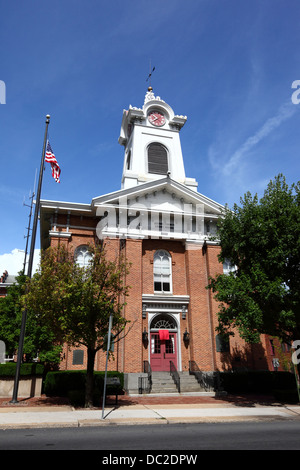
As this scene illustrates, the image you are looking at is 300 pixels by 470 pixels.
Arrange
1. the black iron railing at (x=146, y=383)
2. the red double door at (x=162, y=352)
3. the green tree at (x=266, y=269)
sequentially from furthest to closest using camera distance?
1. the red double door at (x=162, y=352)
2. the black iron railing at (x=146, y=383)
3. the green tree at (x=266, y=269)

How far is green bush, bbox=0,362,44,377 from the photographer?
17.1 metres

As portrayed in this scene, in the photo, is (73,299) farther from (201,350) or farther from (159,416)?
(201,350)

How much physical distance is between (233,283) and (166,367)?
29.9 feet

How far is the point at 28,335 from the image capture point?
730 inches

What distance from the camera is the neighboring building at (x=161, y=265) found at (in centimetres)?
2192

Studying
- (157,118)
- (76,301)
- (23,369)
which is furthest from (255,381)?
(157,118)

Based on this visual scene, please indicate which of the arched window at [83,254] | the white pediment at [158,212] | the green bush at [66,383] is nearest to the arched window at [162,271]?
the white pediment at [158,212]

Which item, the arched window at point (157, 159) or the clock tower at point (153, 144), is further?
the arched window at point (157, 159)

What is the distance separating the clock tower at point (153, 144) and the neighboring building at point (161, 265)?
4.19 meters

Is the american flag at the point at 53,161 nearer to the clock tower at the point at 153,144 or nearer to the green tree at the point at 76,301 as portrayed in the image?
the green tree at the point at 76,301

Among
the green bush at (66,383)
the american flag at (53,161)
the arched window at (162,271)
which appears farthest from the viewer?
the arched window at (162,271)

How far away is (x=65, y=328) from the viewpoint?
13.1 metres

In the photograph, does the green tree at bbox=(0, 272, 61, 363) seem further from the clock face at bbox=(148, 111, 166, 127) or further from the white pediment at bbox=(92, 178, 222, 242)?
the clock face at bbox=(148, 111, 166, 127)
